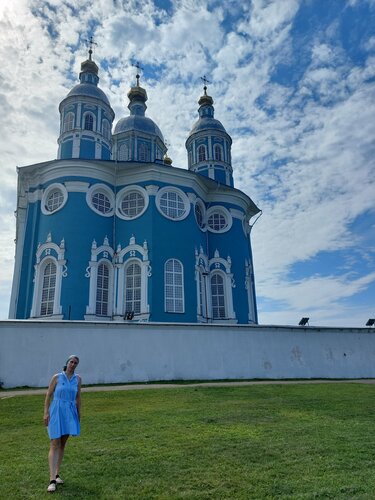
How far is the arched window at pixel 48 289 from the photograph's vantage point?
20109mm

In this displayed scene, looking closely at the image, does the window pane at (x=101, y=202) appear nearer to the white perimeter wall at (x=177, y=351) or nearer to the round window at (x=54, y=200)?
the round window at (x=54, y=200)

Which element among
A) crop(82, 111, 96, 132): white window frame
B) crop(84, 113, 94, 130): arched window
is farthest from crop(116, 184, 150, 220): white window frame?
crop(84, 113, 94, 130): arched window

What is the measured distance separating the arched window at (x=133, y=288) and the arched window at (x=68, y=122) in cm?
1154

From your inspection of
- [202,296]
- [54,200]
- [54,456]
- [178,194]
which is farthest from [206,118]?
[54,456]

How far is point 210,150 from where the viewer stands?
30.8 meters

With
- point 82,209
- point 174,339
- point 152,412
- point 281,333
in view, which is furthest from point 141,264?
point 152,412

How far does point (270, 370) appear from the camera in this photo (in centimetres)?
1623

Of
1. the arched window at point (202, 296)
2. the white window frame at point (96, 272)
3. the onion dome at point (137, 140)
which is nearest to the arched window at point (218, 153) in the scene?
the onion dome at point (137, 140)

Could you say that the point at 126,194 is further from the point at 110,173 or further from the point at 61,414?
the point at 61,414

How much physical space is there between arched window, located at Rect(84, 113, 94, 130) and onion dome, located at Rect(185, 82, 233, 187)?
8092 millimetres

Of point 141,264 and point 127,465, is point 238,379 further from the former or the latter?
point 127,465

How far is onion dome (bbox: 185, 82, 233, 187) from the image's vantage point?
99.7 feet

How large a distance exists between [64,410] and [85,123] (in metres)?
25.0

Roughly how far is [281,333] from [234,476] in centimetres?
1238
